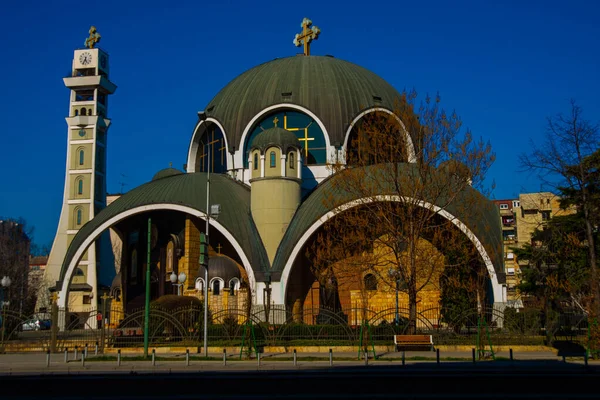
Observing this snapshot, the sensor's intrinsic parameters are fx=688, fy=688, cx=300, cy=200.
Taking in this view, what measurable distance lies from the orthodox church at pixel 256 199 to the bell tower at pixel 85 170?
12.3 meters

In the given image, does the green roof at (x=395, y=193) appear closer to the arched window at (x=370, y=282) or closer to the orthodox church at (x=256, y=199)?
the orthodox church at (x=256, y=199)

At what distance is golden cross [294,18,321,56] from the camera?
42.1 m

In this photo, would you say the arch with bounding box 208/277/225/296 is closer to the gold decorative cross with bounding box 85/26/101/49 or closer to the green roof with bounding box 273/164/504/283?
the green roof with bounding box 273/164/504/283

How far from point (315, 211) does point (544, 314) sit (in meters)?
10.2

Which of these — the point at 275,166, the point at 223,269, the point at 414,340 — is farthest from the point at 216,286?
the point at 414,340

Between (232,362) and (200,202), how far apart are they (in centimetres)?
1433

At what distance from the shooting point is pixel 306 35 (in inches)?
1667

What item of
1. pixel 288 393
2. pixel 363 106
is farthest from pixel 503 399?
pixel 363 106

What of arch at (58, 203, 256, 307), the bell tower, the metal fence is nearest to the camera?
the metal fence

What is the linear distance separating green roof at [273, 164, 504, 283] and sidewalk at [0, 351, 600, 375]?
20.0ft

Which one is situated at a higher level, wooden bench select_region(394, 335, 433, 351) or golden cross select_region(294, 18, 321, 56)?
golden cross select_region(294, 18, 321, 56)

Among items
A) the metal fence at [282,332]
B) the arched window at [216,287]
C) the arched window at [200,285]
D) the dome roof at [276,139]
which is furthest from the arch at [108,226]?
the metal fence at [282,332]

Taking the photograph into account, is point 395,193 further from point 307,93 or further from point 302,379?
point 307,93

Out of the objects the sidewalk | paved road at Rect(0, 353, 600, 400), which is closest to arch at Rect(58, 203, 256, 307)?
the sidewalk
